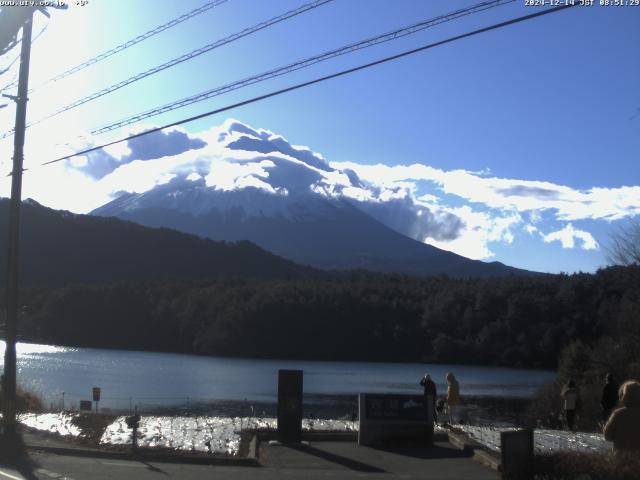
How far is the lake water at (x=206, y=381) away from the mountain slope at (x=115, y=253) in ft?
160

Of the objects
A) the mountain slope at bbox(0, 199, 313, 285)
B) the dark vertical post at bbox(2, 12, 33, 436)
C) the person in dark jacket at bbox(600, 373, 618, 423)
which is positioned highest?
the mountain slope at bbox(0, 199, 313, 285)

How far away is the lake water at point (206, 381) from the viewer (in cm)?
5056

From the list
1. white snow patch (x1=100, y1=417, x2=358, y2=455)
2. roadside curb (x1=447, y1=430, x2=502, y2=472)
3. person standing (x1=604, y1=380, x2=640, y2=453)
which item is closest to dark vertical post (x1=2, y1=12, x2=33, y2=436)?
white snow patch (x1=100, y1=417, x2=358, y2=455)

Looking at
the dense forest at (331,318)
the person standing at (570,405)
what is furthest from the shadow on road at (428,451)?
the dense forest at (331,318)

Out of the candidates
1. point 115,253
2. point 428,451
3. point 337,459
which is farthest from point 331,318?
point 337,459

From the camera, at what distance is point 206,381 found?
63844mm

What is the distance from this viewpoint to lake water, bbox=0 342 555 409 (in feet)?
166

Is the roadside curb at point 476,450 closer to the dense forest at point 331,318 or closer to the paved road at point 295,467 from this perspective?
the paved road at point 295,467

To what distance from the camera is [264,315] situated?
11206 cm

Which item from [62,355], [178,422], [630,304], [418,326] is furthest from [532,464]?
[418,326]

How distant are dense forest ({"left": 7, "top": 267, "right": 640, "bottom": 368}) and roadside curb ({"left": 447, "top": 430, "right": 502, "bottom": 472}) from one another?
242 ft

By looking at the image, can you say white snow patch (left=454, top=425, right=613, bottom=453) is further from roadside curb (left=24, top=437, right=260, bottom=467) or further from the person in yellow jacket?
roadside curb (left=24, top=437, right=260, bottom=467)

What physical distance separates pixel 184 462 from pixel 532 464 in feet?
20.4

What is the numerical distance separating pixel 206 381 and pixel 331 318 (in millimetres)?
49955
